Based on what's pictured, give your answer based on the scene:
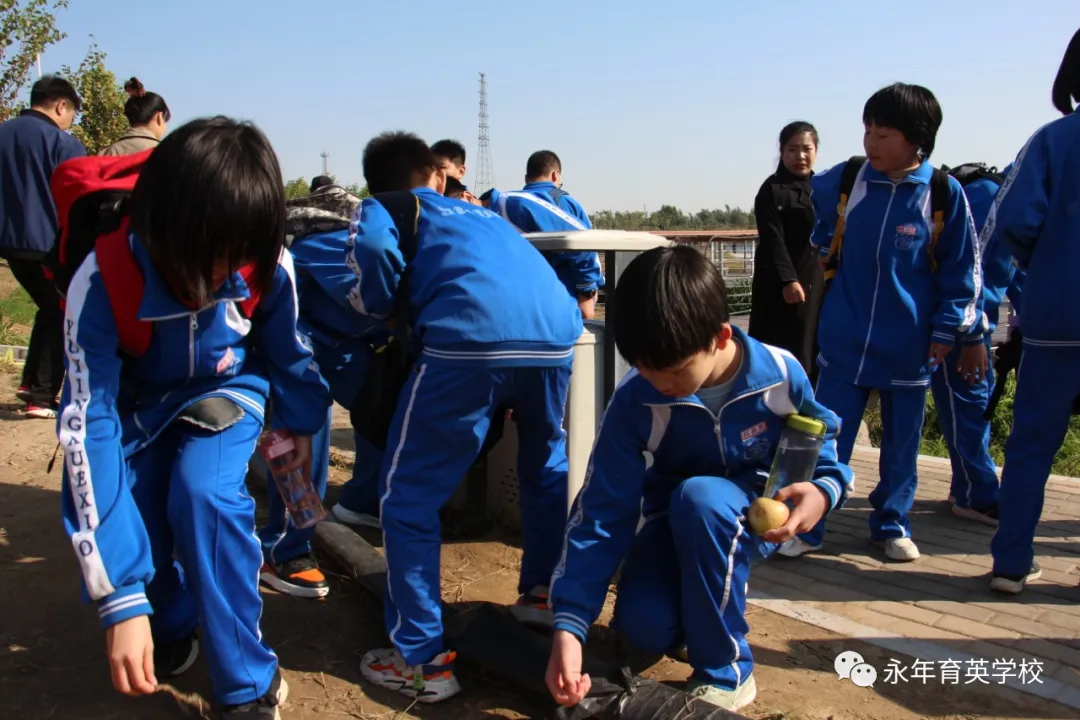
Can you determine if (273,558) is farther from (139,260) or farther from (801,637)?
(801,637)

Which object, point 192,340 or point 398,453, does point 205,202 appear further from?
point 398,453

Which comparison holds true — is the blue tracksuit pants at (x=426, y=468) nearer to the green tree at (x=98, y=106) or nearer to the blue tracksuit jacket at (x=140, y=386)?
the blue tracksuit jacket at (x=140, y=386)

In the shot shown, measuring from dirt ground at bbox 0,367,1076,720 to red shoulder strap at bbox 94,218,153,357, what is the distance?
1.09 m

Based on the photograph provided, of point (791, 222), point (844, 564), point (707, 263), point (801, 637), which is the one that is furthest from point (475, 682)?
point (791, 222)

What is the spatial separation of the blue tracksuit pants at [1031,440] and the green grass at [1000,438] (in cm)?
326

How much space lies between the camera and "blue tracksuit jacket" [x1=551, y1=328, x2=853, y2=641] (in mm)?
2410

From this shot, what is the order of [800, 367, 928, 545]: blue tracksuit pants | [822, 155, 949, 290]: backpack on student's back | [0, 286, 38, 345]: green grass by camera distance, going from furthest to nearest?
[0, 286, 38, 345]: green grass → [800, 367, 928, 545]: blue tracksuit pants → [822, 155, 949, 290]: backpack on student's back

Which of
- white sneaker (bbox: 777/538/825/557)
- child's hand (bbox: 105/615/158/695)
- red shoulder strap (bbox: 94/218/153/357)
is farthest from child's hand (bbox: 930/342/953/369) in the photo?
child's hand (bbox: 105/615/158/695)

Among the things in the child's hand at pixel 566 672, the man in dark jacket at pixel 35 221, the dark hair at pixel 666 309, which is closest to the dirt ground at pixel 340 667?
the child's hand at pixel 566 672

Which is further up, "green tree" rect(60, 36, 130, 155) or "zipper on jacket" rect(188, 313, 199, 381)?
"green tree" rect(60, 36, 130, 155)

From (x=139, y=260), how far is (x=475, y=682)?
5.01 ft

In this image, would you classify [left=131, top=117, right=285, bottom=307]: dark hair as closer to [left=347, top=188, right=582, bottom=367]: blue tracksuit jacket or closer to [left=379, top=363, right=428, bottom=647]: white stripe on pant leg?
[left=347, top=188, right=582, bottom=367]: blue tracksuit jacket

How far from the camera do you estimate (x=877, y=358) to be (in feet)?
12.4

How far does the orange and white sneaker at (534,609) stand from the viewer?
112 inches
